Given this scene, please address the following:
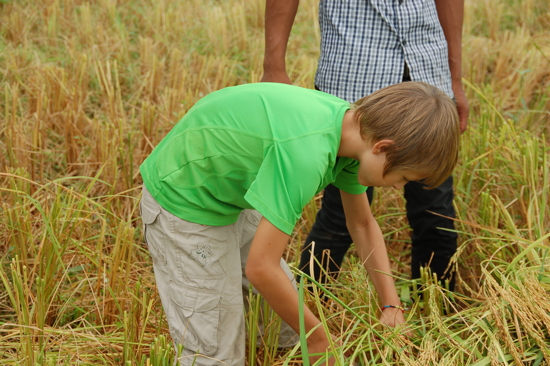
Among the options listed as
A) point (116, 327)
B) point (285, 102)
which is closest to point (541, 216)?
point (285, 102)

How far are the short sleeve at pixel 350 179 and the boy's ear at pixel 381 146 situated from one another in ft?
0.56

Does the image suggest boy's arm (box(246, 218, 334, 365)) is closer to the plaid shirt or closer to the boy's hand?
the boy's hand

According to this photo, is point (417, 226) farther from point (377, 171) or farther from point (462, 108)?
point (377, 171)

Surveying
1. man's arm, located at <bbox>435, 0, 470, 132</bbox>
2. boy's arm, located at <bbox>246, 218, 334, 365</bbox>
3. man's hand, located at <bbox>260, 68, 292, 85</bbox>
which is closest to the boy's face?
boy's arm, located at <bbox>246, 218, 334, 365</bbox>

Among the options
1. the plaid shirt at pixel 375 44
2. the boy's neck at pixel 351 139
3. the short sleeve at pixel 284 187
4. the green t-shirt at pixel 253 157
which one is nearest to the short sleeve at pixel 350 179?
the green t-shirt at pixel 253 157

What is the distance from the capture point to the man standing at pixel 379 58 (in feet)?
5.68

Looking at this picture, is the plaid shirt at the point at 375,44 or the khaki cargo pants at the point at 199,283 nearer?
the khaki cargo pants at the point at 199,283

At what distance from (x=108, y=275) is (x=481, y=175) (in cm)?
154

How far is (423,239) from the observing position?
6.31 feet

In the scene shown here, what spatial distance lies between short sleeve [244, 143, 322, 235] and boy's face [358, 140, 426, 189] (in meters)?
0.13

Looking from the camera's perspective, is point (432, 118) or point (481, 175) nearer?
point (432, 118)

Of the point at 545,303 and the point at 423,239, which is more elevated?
the point at 545,303

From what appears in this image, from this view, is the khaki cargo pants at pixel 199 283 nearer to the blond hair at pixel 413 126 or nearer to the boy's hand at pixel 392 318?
the boy's hand at pixel 392 318

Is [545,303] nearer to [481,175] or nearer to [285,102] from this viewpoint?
[285,102]
